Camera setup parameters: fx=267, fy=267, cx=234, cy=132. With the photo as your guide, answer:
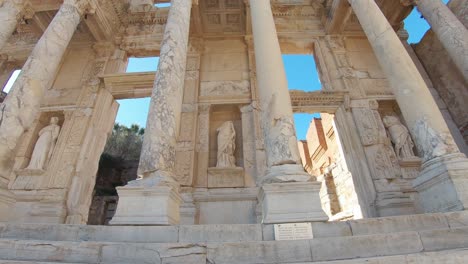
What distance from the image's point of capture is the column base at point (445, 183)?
480 cm

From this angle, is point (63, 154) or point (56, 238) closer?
point (56, 238)

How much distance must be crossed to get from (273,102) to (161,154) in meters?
2.62

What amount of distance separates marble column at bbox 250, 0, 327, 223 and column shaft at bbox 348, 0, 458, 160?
281 cm

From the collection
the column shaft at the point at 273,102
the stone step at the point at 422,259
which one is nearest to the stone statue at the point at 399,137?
the column shaft at the point at 273,102

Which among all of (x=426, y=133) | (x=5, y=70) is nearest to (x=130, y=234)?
(x=426, y=133)

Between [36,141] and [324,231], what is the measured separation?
1048 centimetres

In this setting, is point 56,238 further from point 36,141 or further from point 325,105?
point 325,105

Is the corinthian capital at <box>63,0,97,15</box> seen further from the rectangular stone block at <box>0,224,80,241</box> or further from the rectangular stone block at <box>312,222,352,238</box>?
the rectangular stone block at <box>312,222,352,238</box>

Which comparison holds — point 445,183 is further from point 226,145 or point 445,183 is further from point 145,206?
point 226,145

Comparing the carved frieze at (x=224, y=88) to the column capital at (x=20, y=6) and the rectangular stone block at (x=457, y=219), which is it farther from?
the rectangular stone block at (x=457, y=219)

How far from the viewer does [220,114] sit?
35.9 feet

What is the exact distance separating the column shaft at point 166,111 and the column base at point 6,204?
3267 millimetres

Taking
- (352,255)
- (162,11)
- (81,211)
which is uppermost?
(162,11)

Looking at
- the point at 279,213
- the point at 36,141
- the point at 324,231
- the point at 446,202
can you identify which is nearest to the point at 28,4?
the point at 36,141
